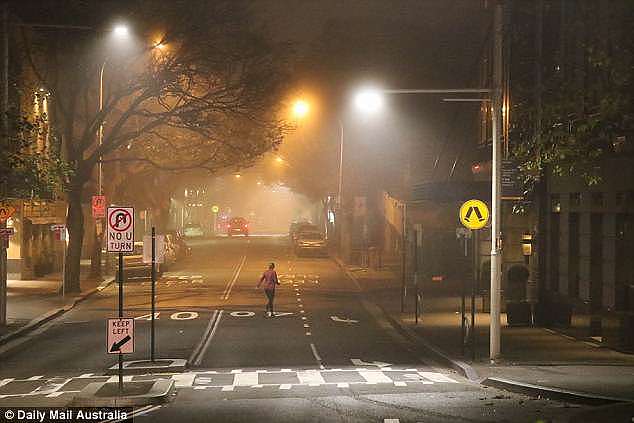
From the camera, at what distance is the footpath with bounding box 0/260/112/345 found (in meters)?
29.7

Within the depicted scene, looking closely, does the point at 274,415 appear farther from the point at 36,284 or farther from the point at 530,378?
the point at 36,284

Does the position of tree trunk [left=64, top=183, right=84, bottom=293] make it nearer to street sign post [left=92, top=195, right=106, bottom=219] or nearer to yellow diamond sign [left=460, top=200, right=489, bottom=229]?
street sign post [left=92, top=195, right=106, bottom=219]

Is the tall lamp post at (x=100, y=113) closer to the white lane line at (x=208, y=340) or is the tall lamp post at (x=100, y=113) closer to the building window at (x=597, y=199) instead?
the white lane line at (x=208, y=340)

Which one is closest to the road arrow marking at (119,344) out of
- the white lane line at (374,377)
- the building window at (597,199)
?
→ the white lane line at (374,377)

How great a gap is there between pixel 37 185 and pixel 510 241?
17530 mm

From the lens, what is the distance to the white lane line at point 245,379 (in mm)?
18391

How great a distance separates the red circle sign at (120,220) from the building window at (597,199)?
531 inches

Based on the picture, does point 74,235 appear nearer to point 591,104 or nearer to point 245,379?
point 245,379

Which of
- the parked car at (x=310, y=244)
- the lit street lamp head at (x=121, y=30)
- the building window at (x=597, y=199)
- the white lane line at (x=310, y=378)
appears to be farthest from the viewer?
the parked car at (x=310, y=244)

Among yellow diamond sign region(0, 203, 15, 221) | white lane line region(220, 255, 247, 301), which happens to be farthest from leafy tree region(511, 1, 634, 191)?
white lane line region(220, 255, 247, 301)

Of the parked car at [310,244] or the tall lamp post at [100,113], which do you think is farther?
the parked car at [310,244]

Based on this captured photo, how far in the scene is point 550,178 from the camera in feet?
97.2

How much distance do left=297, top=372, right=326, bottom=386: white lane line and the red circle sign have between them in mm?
4268

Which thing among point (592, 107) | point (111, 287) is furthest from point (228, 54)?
point (592, 107)
